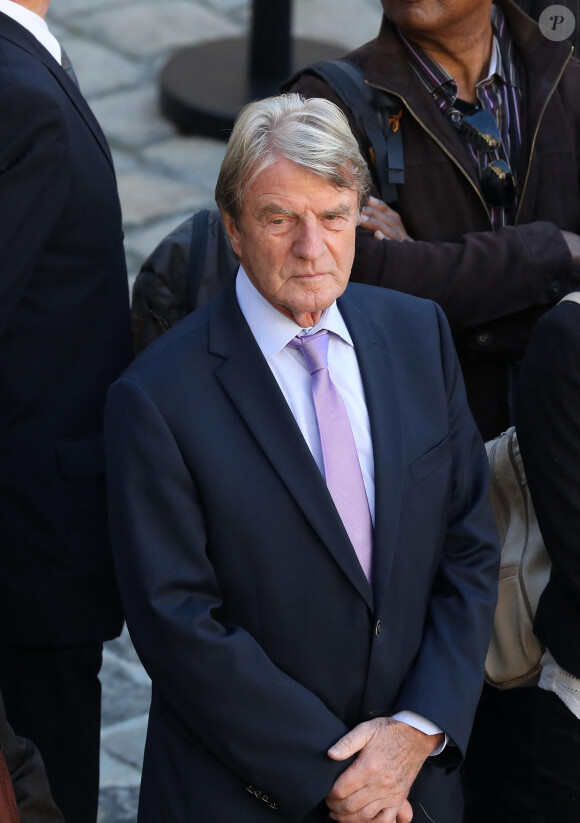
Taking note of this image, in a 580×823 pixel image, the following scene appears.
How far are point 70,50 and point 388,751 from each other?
6.19 metres

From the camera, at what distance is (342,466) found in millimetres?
2336

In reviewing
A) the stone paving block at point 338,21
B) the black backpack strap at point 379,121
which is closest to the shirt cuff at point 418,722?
the black backpack strap at point 379,121

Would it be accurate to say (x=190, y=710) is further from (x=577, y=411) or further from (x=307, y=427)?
(x=577, y=411)

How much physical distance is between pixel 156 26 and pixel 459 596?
6.35 m

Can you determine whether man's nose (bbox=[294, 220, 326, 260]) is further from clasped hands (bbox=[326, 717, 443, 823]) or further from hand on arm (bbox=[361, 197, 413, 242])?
clasped hands (bbox=[326, 717, 443, 823])

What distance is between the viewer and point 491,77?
10.2 feet

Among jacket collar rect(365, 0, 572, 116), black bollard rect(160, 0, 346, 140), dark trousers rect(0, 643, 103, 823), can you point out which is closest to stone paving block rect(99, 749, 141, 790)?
dark trousers rect(0, 643, 103, 823)

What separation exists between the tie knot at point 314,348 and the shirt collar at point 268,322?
0.01m

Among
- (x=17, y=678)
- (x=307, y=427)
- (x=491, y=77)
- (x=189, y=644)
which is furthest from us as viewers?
(x=491, y=77)

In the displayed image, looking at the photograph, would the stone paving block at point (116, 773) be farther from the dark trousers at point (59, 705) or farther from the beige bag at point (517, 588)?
the beige bag at point (517, 588)

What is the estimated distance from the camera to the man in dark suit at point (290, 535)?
2240 mm

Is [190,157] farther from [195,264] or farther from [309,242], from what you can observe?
[309,242]

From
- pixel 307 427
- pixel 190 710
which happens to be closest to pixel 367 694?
pixel 190 710

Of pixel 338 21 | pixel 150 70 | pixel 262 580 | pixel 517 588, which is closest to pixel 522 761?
pixel 517 588
